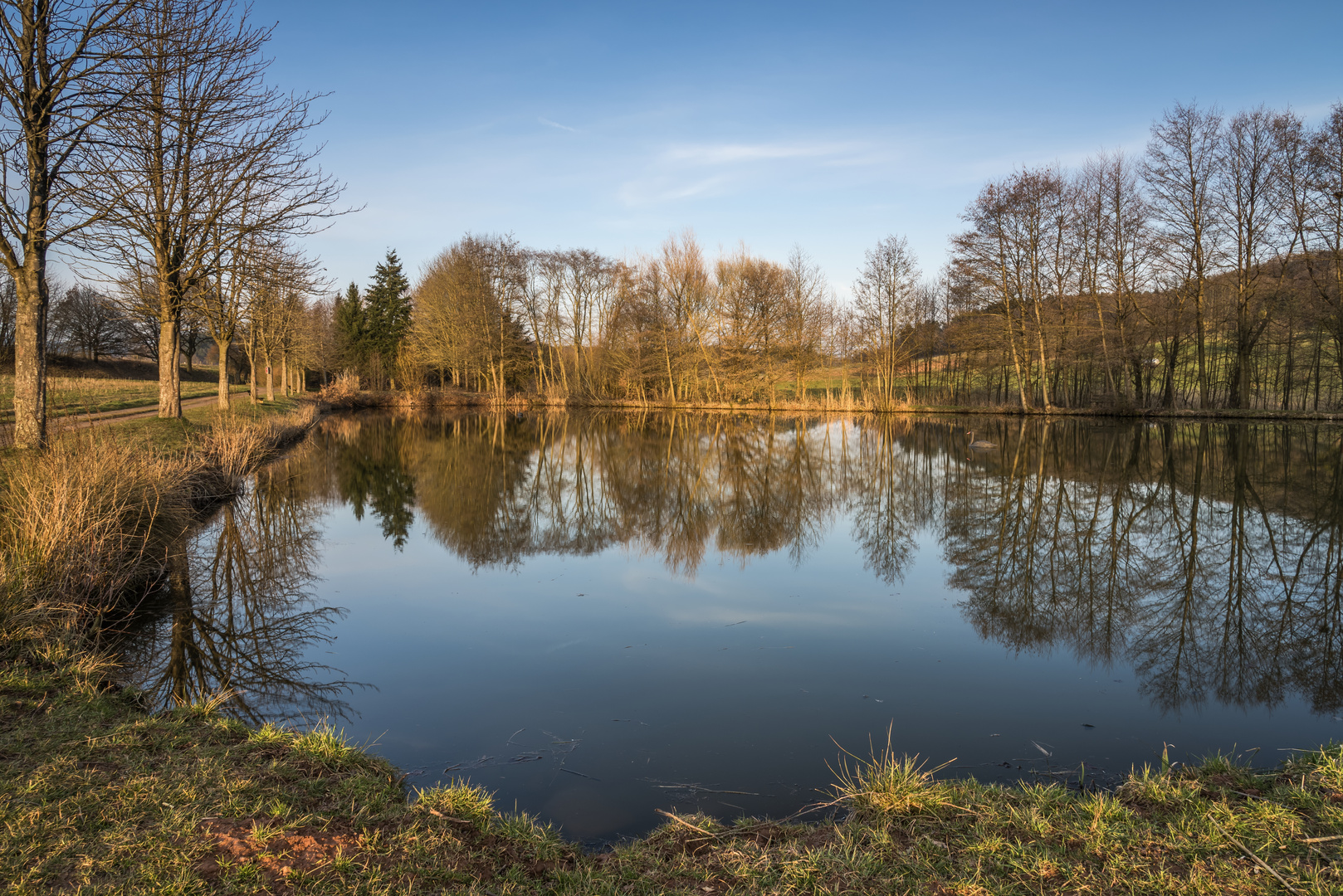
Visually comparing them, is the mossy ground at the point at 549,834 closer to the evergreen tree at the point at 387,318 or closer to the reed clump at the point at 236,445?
the reed clump at the point at 236,445

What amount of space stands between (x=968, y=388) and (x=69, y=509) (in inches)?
1887

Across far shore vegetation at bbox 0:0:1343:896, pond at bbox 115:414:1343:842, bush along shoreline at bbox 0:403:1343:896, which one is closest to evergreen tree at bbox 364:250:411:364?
far shore vegetation at bbox 0:0:1343:896

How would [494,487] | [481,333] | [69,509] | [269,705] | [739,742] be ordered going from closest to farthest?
[739,742], [269,705], [69,509], [494,487], [481,333]

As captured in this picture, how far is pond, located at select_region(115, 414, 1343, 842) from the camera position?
446 cm

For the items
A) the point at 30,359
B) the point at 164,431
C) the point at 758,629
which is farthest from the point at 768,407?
the point at 30,359

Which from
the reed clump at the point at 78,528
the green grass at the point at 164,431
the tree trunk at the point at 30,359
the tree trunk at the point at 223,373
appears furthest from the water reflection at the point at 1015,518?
the tree trunk at the point at 30,359

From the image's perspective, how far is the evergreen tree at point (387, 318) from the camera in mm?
51125

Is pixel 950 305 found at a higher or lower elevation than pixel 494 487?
higher

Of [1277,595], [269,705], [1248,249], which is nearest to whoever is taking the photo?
[269,705]

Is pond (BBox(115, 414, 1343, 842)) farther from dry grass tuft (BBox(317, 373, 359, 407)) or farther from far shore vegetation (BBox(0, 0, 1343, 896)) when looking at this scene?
dry grass tuft (BBox(317, 373, 359, 407))

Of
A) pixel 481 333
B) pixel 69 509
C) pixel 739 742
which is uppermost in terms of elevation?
pixel 481 333

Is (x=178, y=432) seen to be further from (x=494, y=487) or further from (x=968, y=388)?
(x=968, y=388)

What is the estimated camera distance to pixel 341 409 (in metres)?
46.4

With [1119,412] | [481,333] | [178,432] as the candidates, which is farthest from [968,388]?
[178,432]
